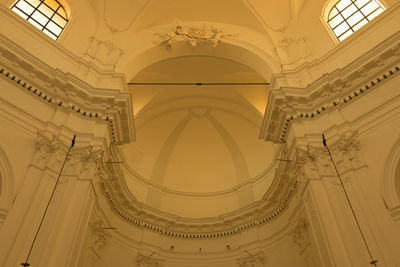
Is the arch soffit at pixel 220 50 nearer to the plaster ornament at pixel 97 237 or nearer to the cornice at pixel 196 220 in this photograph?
the cornice at pixel 196 220

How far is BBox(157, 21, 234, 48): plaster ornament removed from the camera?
12.7m

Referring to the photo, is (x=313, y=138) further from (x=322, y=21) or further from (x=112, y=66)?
(x=112, y=66)

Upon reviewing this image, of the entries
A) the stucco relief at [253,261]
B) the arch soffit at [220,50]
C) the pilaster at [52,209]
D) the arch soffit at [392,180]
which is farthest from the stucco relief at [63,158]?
the stucco relief at [253,261]

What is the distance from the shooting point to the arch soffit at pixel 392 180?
22.7 feet

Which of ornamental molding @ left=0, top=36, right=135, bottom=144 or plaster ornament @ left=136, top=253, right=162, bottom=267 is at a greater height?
ornamental molding @ left=0, top=36, right=135, bottom=144

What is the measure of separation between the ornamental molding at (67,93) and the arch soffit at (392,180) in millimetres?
7138

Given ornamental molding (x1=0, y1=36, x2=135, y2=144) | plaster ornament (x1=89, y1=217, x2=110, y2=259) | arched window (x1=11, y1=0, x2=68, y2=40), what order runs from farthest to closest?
plaster ornament (x1=89, y1=217, x2=110, y2=259)
arched window (x1=11, y1=0, x2=68, y2=40)
ornamental molding (x1=0, y1=36, x2=135, y2=144)

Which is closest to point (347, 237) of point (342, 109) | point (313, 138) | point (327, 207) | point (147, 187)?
point (327, 207)

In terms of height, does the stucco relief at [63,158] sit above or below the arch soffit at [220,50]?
below

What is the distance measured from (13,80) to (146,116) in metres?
9.28

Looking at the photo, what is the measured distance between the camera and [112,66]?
11.2 m

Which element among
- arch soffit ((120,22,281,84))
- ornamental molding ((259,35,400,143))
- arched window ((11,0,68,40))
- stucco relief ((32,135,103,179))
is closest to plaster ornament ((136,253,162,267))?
stucco relief ((32,135,103,179))

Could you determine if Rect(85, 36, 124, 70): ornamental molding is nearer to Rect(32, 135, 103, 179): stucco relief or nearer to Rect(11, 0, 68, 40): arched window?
Rect(11, 0, 68, 40): arched window

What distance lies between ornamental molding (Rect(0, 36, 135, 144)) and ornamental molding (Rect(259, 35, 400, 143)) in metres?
4.61
